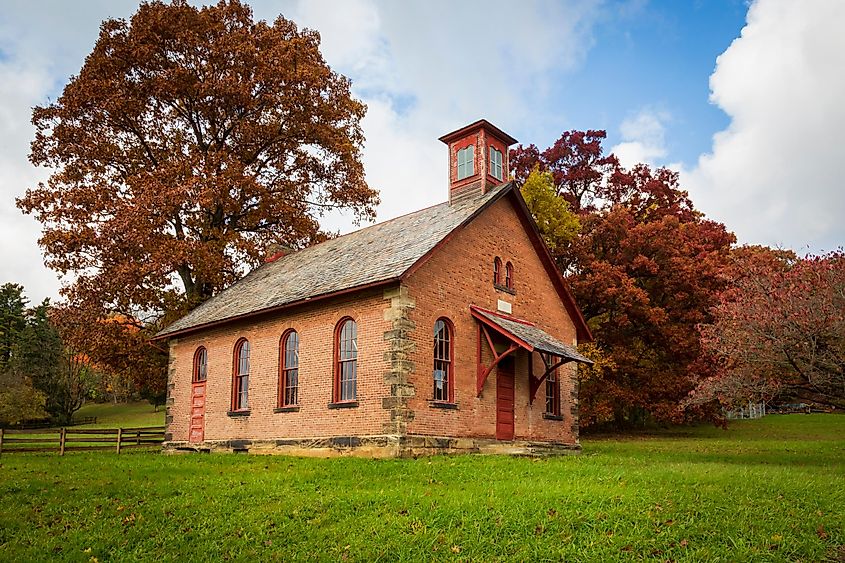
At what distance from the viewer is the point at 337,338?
18.9 m

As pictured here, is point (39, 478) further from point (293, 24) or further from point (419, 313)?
point (293, 24)

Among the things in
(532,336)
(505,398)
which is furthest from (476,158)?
(505,398)

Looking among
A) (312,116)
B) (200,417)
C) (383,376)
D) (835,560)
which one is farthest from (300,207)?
(835,560)

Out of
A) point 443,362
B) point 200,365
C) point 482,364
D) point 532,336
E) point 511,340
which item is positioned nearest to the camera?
point 443,362

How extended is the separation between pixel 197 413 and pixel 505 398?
1046 centimetres

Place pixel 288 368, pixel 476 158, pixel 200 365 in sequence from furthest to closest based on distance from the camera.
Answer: pixel 200 365
pixel 476 158
pixel 288 368

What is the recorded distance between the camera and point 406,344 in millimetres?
17219

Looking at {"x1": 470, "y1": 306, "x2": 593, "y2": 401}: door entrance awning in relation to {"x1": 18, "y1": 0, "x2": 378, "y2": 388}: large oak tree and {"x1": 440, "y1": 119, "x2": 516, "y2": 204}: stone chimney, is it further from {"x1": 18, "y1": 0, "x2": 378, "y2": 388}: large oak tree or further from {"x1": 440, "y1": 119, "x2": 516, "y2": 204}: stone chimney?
{"x1": 18, "y1": 0, "x2": 378, "y2": 388}: large oak tree

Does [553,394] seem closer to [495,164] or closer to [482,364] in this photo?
[482,364]

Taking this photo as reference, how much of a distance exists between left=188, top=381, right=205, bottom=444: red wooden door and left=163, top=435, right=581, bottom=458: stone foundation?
125 centimetres

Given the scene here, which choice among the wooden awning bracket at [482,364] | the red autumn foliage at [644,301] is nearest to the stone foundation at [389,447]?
the wooden awning bracket at [482,364]

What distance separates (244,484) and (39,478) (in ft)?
15.2

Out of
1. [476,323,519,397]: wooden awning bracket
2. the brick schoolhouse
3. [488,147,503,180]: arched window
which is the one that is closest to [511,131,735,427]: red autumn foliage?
the brick schoolhouse

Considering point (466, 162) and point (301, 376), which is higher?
point (466, 162)
